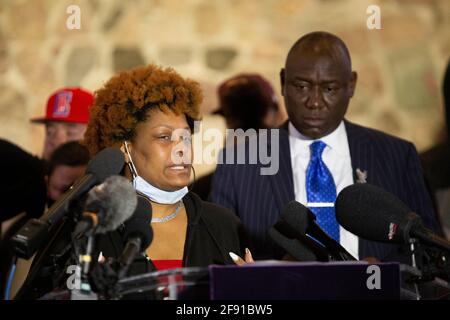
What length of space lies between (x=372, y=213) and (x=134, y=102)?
1397 mm

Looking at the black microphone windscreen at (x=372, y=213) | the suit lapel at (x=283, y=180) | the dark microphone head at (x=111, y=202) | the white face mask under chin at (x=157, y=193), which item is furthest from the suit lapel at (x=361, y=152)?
the dark microphone head at (x=111, y=202)

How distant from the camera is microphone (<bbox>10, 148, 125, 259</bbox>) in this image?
2525mm

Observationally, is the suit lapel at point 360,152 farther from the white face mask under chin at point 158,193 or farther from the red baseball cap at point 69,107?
the red baseball cap at point 69,107

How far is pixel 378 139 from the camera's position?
4.72 meters

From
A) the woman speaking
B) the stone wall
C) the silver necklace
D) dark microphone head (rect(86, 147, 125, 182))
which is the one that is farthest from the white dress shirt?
the stone wall

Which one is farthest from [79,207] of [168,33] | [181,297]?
[168,33]

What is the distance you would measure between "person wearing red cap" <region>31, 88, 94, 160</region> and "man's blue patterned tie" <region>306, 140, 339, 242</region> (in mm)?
2142

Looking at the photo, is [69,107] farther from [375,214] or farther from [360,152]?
[375,214]

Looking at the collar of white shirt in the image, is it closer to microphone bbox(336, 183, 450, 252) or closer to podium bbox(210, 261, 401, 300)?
microphone bbox(336, 183, 450, 252)

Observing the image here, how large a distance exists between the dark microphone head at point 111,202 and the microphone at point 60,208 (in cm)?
5

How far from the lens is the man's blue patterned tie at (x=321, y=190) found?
175 inches

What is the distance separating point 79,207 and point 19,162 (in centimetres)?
229

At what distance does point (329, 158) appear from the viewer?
4625 mm
